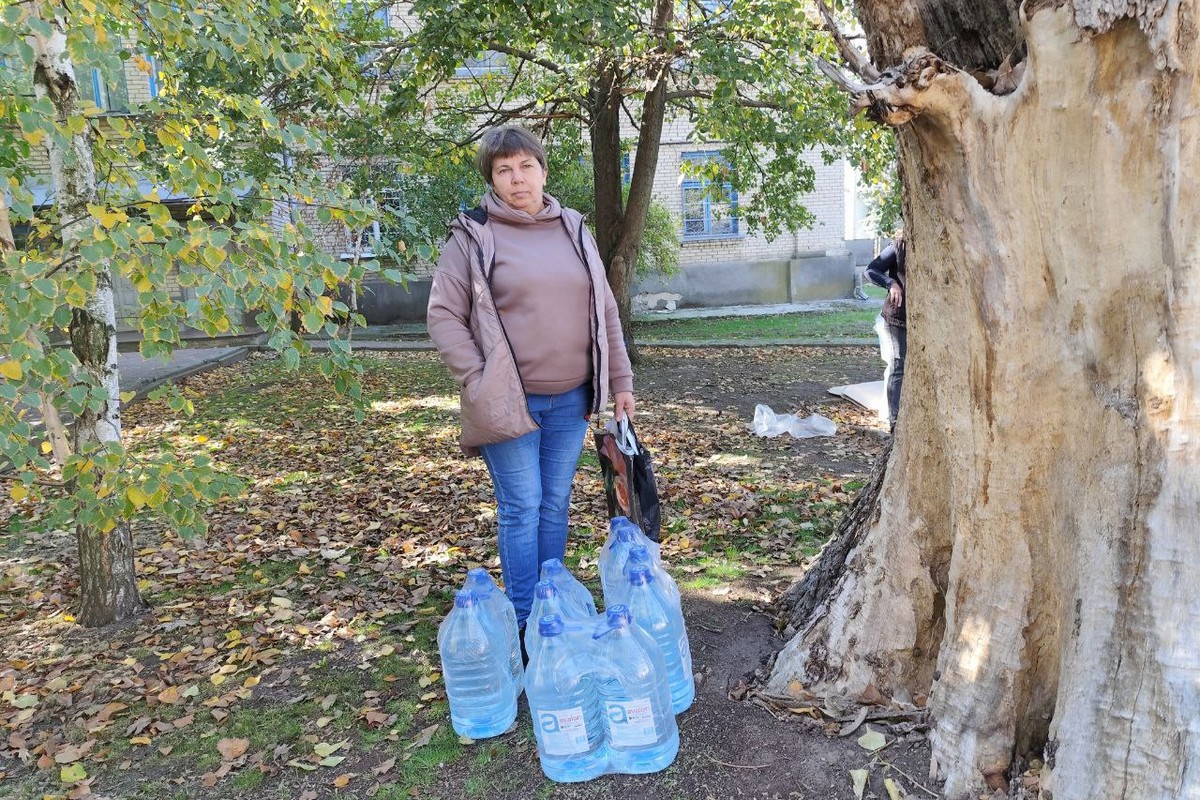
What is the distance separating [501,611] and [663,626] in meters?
0.60

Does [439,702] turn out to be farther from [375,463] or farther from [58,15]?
[375,463]

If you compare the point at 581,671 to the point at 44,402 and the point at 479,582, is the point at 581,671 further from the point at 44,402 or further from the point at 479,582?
the point at 44,402

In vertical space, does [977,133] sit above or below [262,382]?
above

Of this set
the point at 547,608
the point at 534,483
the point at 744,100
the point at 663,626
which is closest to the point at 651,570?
the point at 663,626

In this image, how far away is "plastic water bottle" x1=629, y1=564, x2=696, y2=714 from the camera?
3.03 meters

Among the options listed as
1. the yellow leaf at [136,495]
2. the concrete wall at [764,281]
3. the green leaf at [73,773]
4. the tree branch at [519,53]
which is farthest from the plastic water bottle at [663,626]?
the concrete wall at [764,281]

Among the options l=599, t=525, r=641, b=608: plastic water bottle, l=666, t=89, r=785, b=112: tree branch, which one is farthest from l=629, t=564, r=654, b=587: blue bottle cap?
l=666, t=89, r=785, b=112: tree branch

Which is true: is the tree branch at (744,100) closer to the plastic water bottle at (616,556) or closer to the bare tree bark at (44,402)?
the plastic water bottle at (616,556)

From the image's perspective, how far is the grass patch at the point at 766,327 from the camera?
606 inches

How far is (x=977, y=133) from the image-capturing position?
225 cm

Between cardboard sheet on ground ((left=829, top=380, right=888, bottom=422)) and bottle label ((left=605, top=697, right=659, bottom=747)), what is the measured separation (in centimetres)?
599

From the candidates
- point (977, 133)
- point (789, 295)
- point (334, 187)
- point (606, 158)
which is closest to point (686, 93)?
point (606, 158)

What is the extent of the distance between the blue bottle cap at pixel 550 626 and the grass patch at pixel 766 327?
12486 mm

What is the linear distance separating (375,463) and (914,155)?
5.88 meters
